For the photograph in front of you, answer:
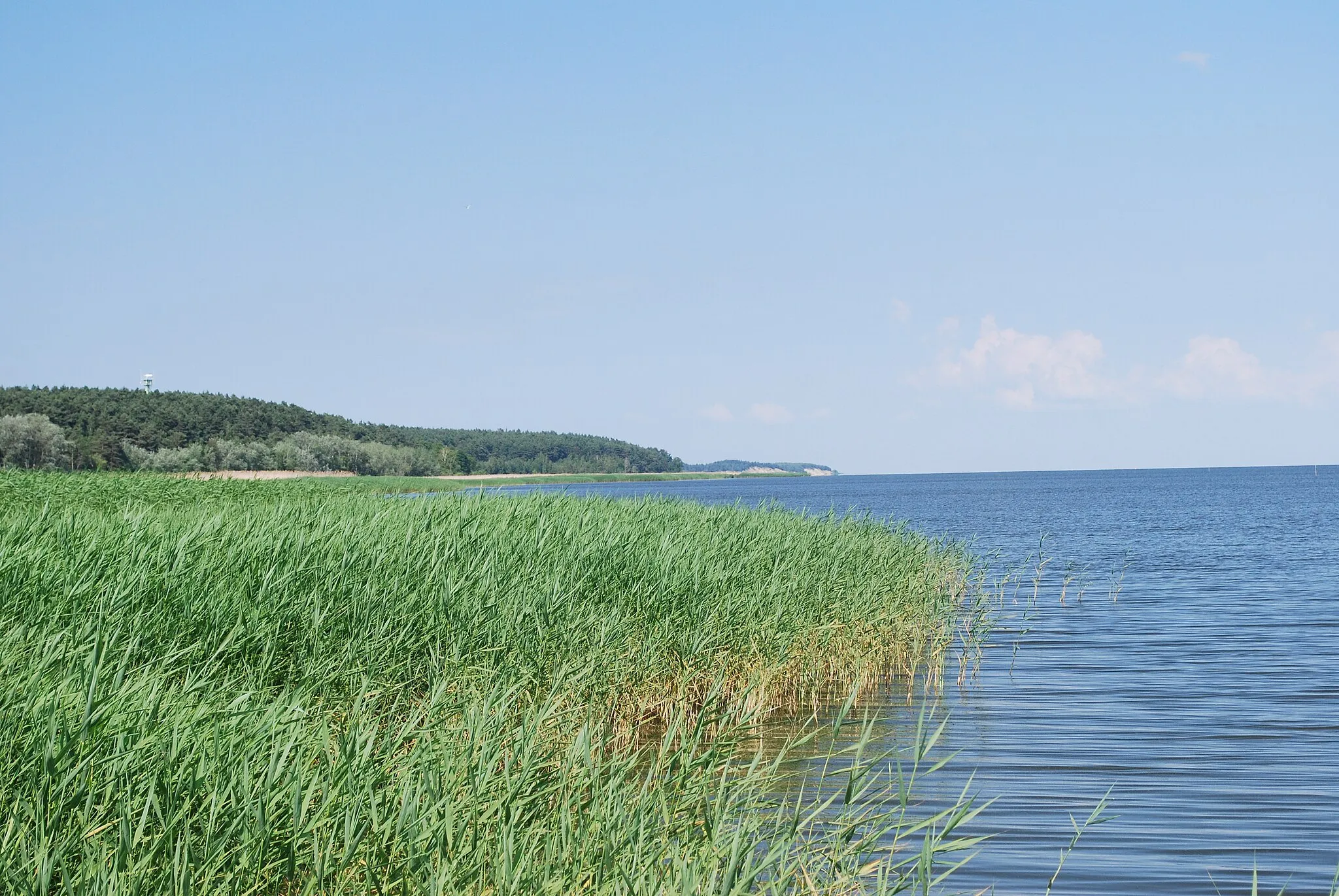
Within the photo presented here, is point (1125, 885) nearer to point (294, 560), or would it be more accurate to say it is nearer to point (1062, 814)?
point (1062, 814)

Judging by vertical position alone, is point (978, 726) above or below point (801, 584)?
below

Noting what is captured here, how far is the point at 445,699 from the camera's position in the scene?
6047mm

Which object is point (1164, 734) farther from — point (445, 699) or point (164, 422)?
→ point (164, 422)

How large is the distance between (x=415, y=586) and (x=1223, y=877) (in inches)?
246

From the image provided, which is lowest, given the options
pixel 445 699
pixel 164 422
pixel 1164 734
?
pixel 1164 734

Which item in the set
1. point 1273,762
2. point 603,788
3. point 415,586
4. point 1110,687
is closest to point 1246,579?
point 1110,687

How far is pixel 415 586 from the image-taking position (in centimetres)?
876

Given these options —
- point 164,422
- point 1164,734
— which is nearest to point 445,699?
point 1164,734

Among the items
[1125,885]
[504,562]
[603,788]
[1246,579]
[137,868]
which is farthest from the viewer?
[1246,579]

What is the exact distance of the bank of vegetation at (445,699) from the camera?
400 cm

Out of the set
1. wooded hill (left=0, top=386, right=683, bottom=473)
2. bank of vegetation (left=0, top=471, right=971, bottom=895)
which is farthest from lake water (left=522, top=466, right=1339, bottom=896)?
wooded hill (left=0, top=386, right=683, bottom=473)

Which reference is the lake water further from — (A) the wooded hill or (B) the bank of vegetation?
(A) the wooded hill

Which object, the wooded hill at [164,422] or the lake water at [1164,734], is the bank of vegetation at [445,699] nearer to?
the lake water at [1164,734]

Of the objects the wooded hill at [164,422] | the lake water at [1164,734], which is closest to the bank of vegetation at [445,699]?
the lake water at [1164,734]
